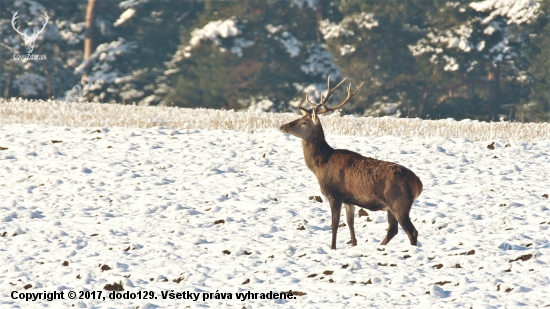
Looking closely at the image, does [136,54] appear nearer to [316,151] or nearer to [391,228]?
[316,151]

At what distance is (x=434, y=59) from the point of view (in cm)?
3531

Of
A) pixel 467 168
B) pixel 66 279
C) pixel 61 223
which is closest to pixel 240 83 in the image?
pixel 467 168

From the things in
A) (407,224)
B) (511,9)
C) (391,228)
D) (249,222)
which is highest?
(511,9)

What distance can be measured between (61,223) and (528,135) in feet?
35.7

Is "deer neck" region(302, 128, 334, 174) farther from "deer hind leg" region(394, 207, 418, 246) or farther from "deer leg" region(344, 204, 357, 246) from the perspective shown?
"deer hind leg" region(394, 207, 418, 246)

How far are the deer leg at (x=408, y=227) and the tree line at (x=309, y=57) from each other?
23.8 metres

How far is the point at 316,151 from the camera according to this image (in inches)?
424

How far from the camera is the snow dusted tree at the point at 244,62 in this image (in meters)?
35.6

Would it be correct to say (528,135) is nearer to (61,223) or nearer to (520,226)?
(520,226)

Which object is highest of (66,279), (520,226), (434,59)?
(434,59)

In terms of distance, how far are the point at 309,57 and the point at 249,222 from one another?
2566 cm

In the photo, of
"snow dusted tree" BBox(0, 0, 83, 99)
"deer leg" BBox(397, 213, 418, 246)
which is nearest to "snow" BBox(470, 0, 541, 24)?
"snow dusted tree" BBox(0, 0, 83, 99)

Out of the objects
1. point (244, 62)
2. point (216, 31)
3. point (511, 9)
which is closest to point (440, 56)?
point (511, 9)

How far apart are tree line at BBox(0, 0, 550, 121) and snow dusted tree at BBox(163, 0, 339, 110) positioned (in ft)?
0.18
